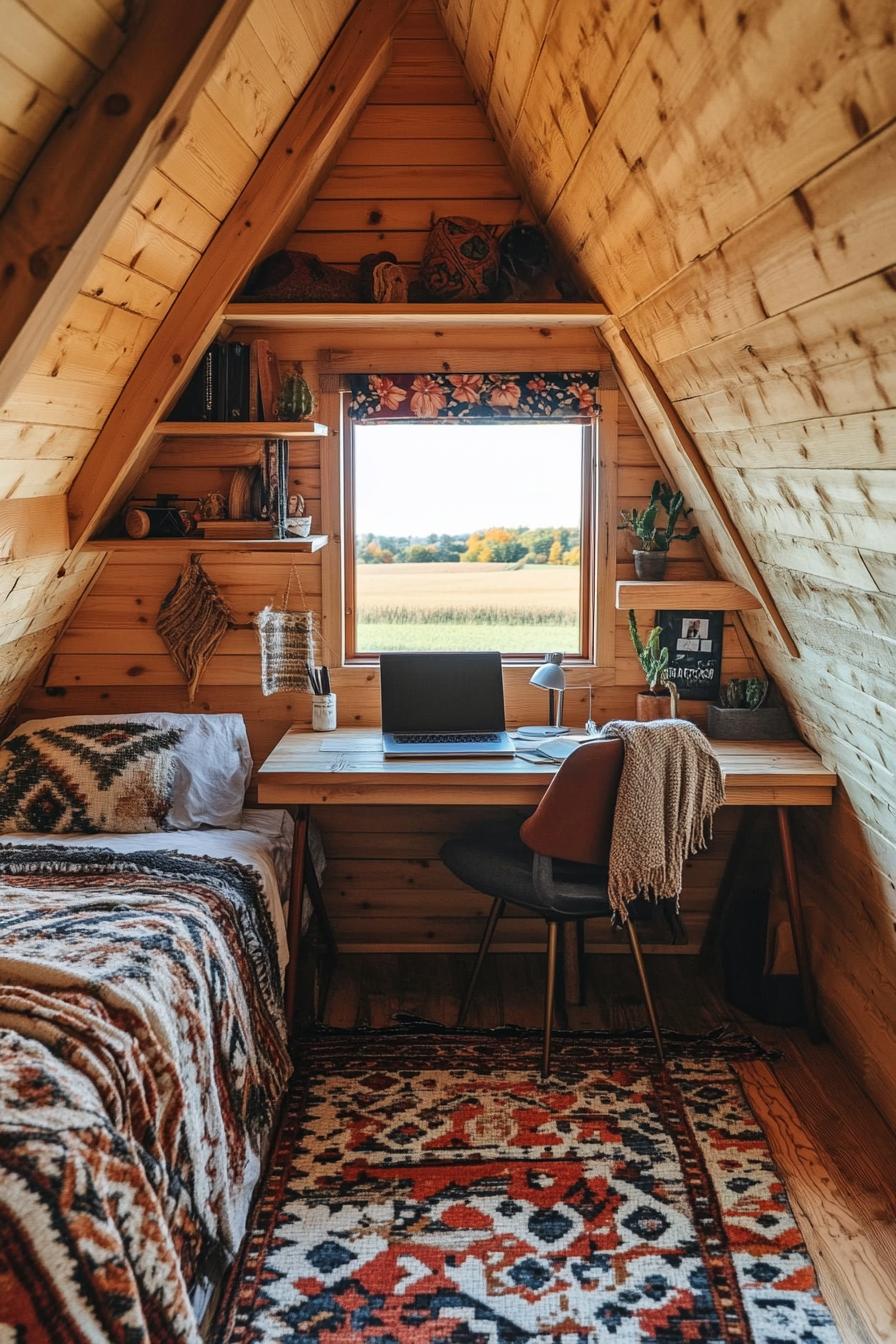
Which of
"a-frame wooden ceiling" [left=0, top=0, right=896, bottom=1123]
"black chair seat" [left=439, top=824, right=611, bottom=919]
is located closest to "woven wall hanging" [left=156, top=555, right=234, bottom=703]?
"a-frame wooden ceiling" [left=0, top=0, right=896, bottom=1123]

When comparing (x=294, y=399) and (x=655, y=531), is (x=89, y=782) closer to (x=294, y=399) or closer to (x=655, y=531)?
(x=294, y=399)

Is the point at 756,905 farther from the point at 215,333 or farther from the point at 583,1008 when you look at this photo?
the point at 215,333

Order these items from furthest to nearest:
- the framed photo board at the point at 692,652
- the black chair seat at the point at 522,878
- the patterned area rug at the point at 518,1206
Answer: the framed photo board at the point at 692,652
the black chair seat at the point at 522,878
the patterned area rug at the point at 518,1206

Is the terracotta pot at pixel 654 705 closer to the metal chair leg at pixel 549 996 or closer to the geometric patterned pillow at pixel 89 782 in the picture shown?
the metal chair leg at pixel 549 996

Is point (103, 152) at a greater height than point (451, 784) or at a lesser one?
greater

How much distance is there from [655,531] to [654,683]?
0.47 metres

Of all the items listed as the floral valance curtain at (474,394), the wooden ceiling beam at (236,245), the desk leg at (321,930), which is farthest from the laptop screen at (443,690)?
the wooden ceiling beam at (236,245)

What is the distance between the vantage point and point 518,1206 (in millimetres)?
2568

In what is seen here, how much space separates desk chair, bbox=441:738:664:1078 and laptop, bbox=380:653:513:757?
0.45 m

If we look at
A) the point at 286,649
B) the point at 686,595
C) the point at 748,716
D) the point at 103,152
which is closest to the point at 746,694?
the point at 748,716

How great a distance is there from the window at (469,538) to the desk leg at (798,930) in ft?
3.03

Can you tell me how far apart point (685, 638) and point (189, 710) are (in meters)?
1.61

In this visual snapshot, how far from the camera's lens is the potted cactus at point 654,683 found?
354 cm

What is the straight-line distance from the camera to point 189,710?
372 cm
